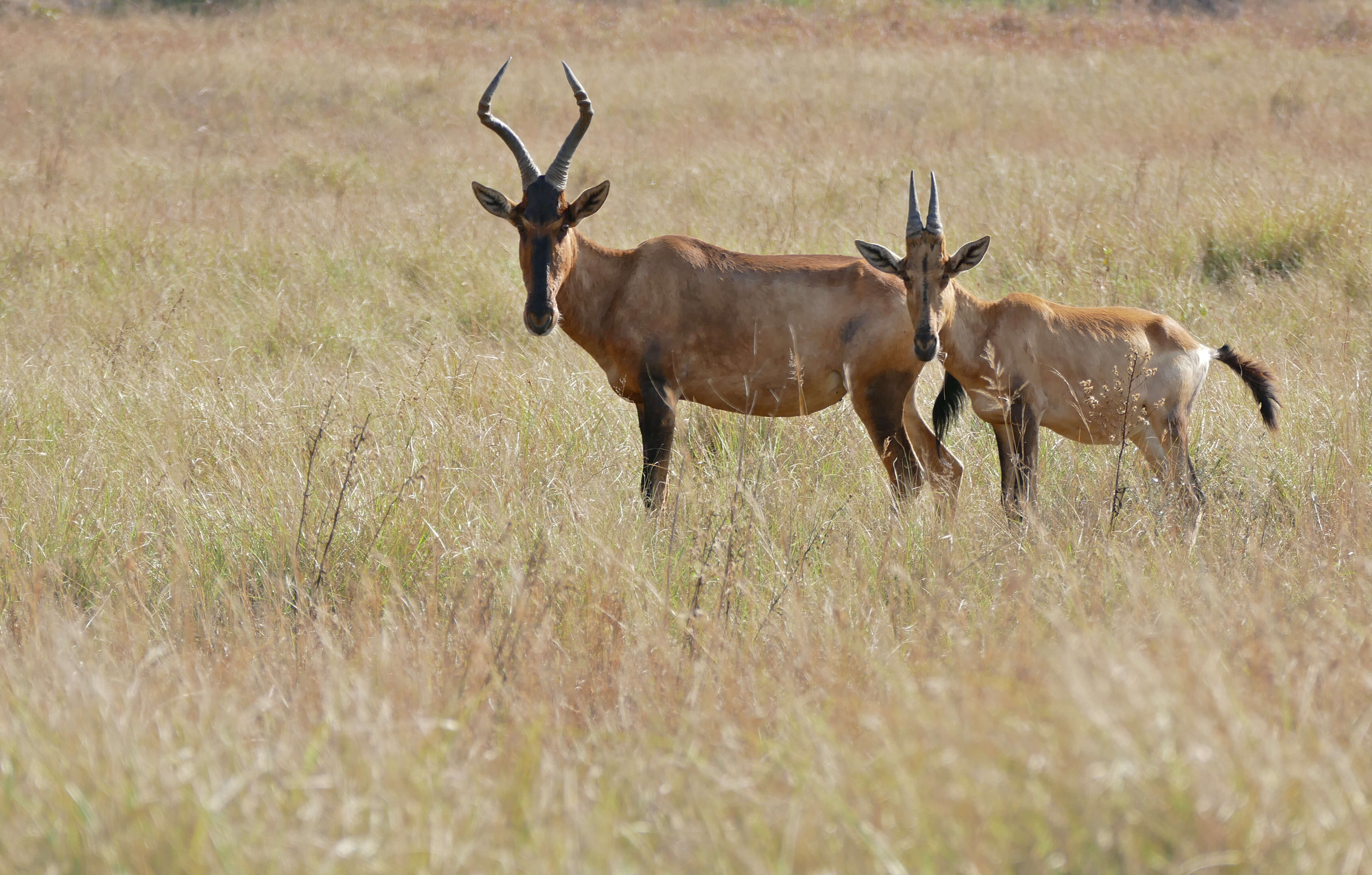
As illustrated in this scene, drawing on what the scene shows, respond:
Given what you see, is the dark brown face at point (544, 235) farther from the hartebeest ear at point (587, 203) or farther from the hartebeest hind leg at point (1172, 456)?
the hartebeest hind leg at point (1172, 456)

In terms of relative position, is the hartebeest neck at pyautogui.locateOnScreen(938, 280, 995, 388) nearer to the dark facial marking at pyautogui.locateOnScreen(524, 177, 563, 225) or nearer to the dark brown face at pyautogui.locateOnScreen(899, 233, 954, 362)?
the dark brown face at pyautogui.locateOnScreen(899, 233, 954, 362)

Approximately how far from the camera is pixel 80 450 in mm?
5793

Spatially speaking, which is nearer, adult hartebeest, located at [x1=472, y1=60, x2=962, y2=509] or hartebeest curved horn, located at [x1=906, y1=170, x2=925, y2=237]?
hartebeest curved horn, located at [x1=906, y1=170, x2=925, y2=237]

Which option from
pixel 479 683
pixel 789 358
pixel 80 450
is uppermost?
pixel 789 358

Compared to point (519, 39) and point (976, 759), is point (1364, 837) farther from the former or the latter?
point (519, 39)

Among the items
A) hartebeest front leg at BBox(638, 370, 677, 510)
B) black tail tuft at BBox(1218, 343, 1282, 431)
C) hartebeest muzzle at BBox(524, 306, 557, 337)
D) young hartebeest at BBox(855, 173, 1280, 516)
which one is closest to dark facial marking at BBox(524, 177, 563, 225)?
hartebeest muzzle at BBox(524, 306, 557, 337)

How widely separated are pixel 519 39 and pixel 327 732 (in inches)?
1028

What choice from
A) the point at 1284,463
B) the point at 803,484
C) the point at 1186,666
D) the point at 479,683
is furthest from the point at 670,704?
the point at 1284,463

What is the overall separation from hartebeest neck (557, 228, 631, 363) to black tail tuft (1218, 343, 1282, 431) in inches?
107

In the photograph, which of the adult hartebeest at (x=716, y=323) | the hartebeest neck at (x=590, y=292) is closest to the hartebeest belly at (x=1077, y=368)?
the adult hartebeest at (x=716, y=323)

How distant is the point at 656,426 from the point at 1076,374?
1849 mm

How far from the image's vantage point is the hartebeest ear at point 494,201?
581cm

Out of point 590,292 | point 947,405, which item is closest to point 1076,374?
point 947,405

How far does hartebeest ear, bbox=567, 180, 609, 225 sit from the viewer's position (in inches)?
227
